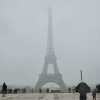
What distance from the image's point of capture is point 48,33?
78.9 metres

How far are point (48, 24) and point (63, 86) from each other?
22.0 m

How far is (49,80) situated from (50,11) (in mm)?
25034

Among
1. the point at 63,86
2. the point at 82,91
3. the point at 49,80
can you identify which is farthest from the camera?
the point at 49,80

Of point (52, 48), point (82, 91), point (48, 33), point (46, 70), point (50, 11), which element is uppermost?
point (50, 11)

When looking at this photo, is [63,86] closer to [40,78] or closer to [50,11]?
[40,78]

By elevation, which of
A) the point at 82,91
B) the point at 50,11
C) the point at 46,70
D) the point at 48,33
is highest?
the point at 50,11

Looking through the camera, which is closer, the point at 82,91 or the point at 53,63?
the point at 82,91

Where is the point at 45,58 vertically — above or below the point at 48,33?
below

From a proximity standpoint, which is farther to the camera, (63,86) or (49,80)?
(49,80)

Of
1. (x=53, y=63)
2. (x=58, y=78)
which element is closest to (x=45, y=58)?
(x=53, y=63)

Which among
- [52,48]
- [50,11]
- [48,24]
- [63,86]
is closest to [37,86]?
[63,86]

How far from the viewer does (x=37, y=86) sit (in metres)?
76.9

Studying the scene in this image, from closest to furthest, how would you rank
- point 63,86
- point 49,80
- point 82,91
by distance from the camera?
1. point 82,91
2. point 63,86
3. point 49,80

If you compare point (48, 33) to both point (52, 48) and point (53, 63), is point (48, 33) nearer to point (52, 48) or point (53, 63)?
point (52, 48)
